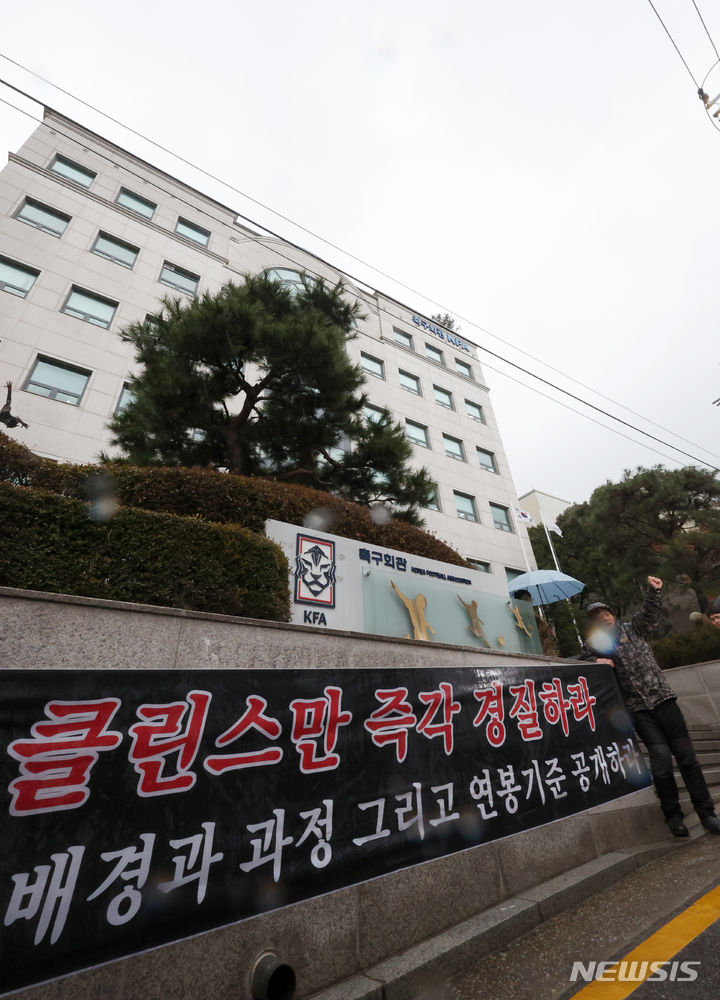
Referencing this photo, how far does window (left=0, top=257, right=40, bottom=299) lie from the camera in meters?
11.8

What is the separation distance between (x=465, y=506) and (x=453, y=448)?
9.75 feet

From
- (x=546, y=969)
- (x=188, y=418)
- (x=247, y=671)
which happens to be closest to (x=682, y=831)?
(x=546, y=969)

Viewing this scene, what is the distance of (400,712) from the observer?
2783 millimetres

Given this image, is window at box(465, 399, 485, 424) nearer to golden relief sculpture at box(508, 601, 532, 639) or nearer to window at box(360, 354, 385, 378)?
window at box(360, 354, 385, 378)

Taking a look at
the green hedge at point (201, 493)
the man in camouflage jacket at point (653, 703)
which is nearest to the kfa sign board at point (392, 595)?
the green hedge at point (201, 493)

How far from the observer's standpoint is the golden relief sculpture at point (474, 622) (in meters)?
7.41

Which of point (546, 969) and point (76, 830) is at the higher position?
point (76, 830)

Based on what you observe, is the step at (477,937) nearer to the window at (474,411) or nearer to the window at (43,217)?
the window at (43,217)

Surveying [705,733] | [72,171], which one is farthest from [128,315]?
[705,733]

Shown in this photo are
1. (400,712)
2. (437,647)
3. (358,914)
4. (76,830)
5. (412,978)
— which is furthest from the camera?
(437,647)

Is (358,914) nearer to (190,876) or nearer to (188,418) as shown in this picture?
(190,876)

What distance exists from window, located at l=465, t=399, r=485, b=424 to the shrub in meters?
13.2

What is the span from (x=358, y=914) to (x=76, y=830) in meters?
1.46

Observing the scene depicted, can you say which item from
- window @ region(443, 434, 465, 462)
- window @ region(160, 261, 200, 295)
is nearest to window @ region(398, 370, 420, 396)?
window @ region(443, 434, 465, 462)
